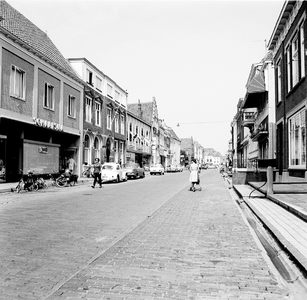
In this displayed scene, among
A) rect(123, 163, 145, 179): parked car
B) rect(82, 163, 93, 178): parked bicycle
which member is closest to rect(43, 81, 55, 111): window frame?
rect(82, 163, 93, 178): parked bicycle

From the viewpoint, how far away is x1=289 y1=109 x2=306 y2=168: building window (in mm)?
14648

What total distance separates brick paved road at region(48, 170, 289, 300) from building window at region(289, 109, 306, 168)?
29.4ft

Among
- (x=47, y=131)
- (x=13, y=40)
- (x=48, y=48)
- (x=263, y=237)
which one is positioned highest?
(x=48, y=48)

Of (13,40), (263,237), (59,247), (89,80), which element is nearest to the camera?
(59,247)

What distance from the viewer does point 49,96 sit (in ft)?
81.5

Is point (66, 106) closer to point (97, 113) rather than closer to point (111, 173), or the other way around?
point (111, 173)

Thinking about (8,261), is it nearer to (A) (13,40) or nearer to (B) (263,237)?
(B) (263,237)

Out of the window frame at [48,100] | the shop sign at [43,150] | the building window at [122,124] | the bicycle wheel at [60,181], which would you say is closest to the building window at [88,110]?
the window frame at [48,100]

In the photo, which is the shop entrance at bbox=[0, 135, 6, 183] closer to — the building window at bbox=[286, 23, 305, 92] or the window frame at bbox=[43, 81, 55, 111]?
the window frame at bbox=[43, 81, 55, 111]

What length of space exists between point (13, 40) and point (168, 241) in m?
18.3

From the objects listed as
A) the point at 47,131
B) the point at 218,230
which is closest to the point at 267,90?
the point at 47,131

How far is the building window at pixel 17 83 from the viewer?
20.1 metres

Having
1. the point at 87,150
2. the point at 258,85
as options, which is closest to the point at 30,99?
the point at 87,150

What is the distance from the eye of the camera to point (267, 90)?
2314cm
